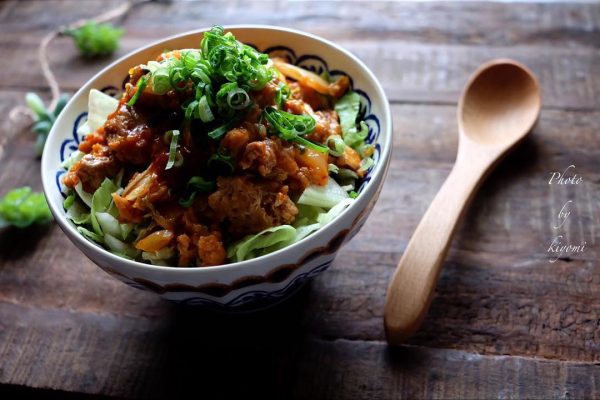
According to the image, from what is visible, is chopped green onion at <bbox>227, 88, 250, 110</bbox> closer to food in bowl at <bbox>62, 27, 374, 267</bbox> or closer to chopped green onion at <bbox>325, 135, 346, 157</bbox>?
food in bowl at <bbox>62, 27, 374, 267</bbox>

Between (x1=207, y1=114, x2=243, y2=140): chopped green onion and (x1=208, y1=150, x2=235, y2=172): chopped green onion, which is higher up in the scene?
(x1=207, y1=114, x2=243, y2=140): chopped green onion

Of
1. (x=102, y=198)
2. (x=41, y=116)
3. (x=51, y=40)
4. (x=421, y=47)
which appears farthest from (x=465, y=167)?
(x=51, y=40)

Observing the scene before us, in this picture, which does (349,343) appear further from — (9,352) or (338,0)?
(338,0)

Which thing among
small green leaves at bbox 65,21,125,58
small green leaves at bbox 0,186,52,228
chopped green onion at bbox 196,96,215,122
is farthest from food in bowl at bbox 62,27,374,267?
A: small green leaves at bbox 65,21,125,58

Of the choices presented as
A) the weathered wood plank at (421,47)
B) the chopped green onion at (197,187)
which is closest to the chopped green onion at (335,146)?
the chopped green onion at (197,187)

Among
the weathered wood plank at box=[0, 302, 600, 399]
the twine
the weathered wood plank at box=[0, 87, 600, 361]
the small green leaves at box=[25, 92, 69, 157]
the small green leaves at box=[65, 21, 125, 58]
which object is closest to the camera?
the weathered wood plank at box=[0, 302, 600, 399]

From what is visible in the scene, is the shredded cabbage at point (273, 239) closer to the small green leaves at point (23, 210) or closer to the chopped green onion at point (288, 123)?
the chopped green onion at point (288, 123)
